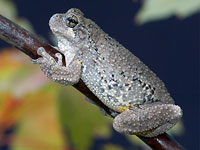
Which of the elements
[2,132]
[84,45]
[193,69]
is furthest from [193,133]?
[84,45]

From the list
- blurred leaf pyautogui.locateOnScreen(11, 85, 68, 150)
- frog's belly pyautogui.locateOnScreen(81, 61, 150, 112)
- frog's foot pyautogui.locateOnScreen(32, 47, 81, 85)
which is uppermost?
frog's belly pyautogui.locateOnScreen(81, 61, 150, 112)

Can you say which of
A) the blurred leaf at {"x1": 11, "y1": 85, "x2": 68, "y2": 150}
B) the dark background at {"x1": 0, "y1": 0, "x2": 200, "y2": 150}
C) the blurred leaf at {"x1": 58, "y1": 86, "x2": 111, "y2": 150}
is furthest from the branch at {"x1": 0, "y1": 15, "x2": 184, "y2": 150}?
the dark background at {"x1": 0, "y1": 0, "x2": 200, "y2": 150}

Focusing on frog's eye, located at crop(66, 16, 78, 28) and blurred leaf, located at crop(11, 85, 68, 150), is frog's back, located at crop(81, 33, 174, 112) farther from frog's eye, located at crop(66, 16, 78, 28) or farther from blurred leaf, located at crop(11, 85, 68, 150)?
blurred leaf, located at crop(11, 85, 68, 150)

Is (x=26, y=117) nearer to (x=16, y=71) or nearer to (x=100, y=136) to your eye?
(x=16, y=71)

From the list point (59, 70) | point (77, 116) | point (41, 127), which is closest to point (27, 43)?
point (59, 70)

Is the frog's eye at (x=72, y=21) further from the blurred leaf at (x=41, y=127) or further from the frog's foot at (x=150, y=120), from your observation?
the blurred leaf at (x=41, y=127)

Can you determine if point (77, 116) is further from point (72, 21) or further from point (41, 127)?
point (72, 21)
